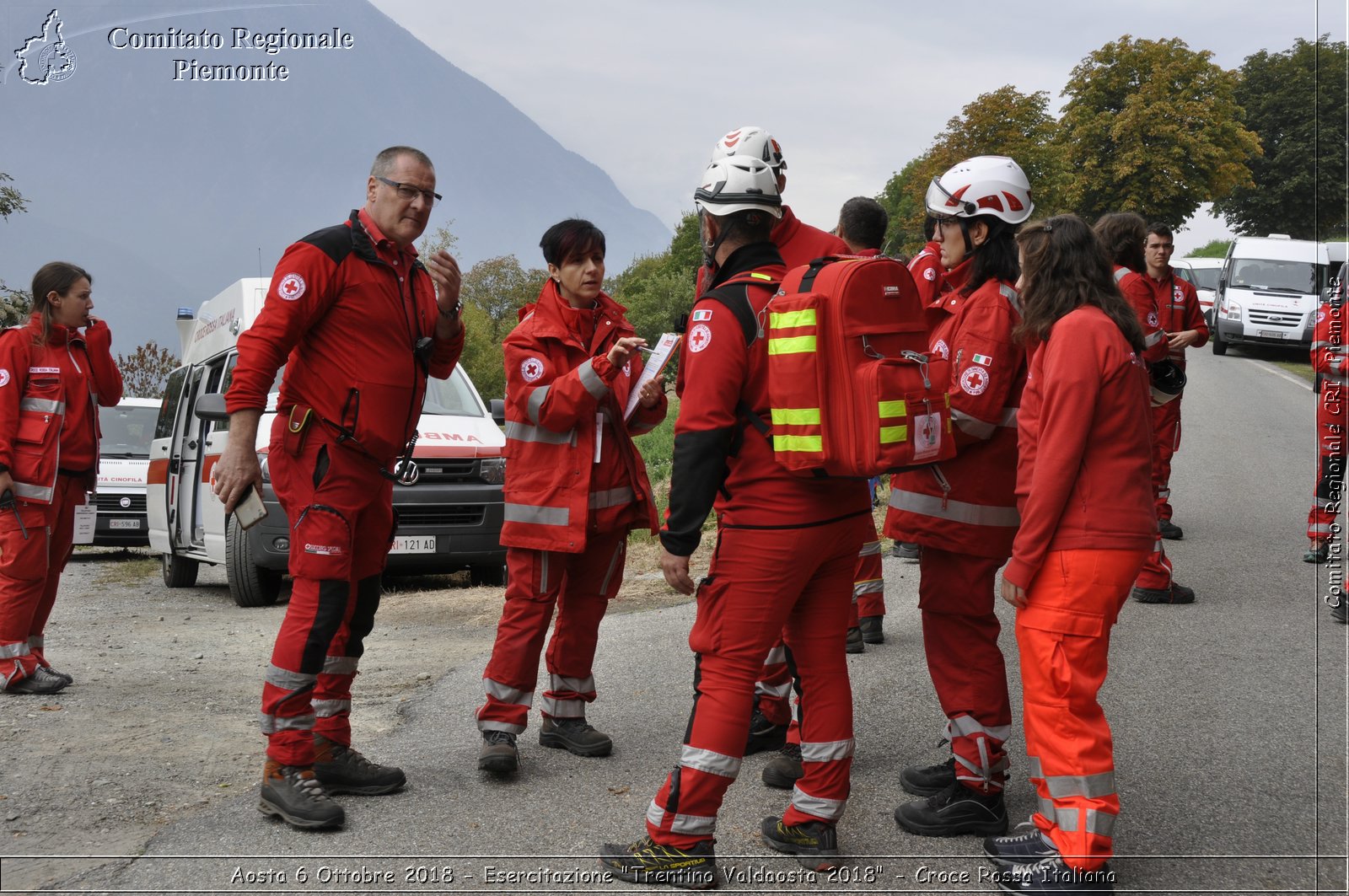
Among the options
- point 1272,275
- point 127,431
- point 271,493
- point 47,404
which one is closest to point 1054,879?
point 47,404

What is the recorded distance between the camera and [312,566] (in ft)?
13.9

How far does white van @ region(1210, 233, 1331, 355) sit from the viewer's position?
25375 mm

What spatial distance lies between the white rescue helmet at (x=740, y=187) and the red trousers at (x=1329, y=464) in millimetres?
5572

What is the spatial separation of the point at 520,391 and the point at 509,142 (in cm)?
16206

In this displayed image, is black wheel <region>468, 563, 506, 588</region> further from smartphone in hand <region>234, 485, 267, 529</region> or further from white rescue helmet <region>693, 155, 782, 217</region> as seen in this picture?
white rescue helmet <region>693, 155, 782, 217</region>

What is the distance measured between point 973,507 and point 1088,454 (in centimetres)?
75

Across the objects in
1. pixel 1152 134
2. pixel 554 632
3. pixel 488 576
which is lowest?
pixel 488 576

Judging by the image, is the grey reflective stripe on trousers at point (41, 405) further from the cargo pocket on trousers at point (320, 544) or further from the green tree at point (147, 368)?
the green tree at point (147, 368)

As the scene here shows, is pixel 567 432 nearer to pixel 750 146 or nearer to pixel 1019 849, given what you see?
pixel 750 146

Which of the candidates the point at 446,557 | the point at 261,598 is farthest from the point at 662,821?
the point at 261,598

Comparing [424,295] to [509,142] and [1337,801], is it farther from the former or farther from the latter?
[509,142]

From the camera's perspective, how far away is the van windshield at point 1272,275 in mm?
25516

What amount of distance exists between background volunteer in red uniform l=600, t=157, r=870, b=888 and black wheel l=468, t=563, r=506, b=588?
6.68 meters

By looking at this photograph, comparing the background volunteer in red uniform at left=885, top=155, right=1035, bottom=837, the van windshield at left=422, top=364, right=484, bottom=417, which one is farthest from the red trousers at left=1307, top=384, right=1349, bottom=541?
the van windshield at left=422, top=364, right=484, bottom=417
